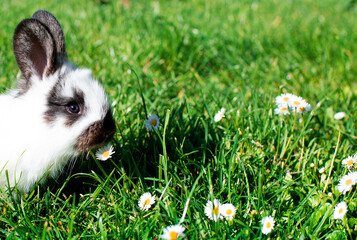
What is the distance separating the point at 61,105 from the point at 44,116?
0.12 metres

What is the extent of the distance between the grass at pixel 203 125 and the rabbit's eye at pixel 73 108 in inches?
15.1

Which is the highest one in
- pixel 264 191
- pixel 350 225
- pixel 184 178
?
pixel 184 178

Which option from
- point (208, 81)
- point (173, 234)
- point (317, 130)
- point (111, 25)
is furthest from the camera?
point (111, 25)

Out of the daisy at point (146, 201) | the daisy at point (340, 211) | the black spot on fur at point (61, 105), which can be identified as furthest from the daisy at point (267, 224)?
the black spot on fur at point (61, 105)

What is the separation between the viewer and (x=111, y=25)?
5199 millimetres

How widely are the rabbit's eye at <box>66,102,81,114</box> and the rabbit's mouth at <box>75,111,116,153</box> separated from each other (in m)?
0.15

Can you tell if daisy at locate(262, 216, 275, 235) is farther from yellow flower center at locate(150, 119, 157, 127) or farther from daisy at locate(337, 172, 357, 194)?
yellow flower center at locate(150, 119, 157, 127)

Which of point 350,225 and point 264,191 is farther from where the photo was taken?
point 264,191

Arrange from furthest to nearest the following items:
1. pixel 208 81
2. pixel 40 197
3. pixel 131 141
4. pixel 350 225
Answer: pixel 208 81
pixel 131 141
pixel 40 197
pixel 350 225

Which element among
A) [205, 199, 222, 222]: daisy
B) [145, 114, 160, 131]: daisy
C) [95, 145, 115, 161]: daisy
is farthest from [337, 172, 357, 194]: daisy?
[95, 145, 115, 161]: daisy

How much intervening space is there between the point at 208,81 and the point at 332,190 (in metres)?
2.09

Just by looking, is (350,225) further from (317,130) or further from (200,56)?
(200,56)

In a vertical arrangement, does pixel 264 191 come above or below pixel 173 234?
below

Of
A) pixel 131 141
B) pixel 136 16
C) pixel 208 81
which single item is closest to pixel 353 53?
pixel 208 81
